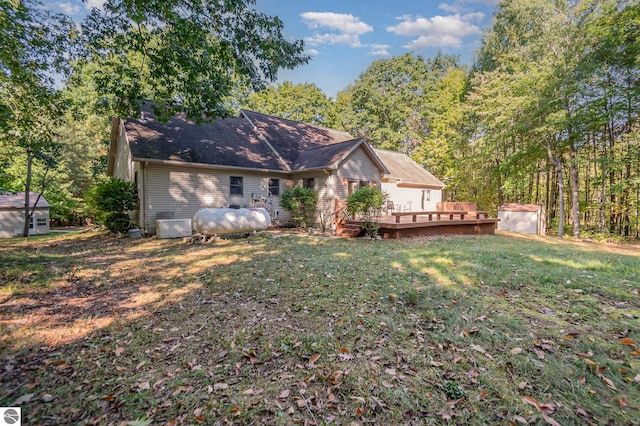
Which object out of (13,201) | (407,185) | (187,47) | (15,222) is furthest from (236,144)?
(15,222)

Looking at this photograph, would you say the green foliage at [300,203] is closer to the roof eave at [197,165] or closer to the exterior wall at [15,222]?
the roof eave at [197,165]

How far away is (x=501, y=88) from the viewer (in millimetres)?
17531

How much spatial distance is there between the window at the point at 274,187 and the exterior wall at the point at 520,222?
585 inches

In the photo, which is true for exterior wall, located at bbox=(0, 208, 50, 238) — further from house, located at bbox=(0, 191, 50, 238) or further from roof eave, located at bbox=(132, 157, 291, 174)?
roof eave, located at bbox=(132, 157, 291, 174)

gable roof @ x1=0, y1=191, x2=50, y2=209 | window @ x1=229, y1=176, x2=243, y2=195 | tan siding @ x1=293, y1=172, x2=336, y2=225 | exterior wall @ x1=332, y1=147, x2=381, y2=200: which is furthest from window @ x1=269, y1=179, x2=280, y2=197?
gable roof @ x1=0, y1=191, x2=50, y2=209

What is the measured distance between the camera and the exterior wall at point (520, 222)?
1711 cm

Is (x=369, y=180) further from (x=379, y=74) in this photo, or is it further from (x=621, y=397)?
(x=379, y=74)

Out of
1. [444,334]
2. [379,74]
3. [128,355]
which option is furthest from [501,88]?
[128,355]

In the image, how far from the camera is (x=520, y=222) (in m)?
17.6

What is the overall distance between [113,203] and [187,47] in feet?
26.0

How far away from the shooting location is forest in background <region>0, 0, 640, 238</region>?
7328 mm

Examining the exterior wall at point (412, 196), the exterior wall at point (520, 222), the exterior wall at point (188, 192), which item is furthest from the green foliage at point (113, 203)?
the exterior wall at point (520, 222)

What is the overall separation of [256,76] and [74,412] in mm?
7210

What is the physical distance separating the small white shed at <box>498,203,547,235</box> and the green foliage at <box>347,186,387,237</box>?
1185 cm
